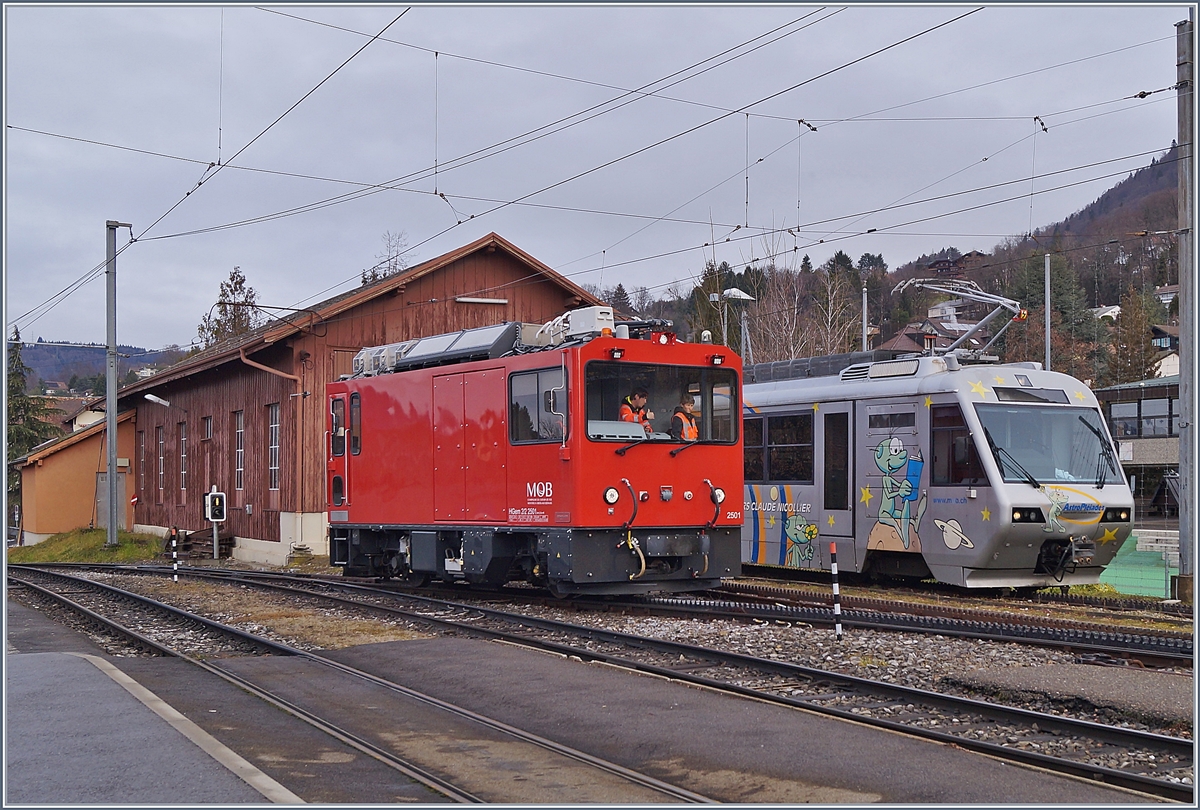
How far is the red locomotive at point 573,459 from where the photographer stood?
44.6 feet

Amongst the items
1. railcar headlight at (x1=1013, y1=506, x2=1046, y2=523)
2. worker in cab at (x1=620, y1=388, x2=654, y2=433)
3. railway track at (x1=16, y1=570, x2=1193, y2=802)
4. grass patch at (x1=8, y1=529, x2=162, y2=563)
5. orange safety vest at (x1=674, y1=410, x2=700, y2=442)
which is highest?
worker in cab at (x1=620, y1=388, x2=654, y2=433)

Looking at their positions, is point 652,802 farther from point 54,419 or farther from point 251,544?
point 54,419

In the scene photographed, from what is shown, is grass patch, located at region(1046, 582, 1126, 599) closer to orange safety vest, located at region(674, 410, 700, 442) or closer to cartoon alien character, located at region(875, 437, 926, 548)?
cartoon alien character, located at region(875, 437, 926, 548)

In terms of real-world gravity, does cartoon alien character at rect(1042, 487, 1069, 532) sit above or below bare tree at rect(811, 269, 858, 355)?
below

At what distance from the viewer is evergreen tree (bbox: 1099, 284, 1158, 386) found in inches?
2074

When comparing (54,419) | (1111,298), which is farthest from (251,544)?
(1111,298)

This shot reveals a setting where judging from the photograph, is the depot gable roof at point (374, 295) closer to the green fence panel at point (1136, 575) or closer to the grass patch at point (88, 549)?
the grass patch at point (88, 549)

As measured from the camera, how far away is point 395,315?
30719 millimetres

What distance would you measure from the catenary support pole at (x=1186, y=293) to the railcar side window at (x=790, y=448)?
201 inches

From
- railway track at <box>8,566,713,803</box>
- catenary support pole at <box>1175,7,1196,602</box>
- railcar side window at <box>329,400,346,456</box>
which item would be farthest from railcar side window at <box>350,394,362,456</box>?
catenary support pole at <box>1175,7,1196,602</box>

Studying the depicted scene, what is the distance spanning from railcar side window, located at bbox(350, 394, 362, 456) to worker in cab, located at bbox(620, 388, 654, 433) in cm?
589

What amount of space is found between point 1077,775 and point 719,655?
3987 millimetres

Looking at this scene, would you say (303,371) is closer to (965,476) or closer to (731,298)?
(731,298)

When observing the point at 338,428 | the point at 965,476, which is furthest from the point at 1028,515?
the point at 338,428
